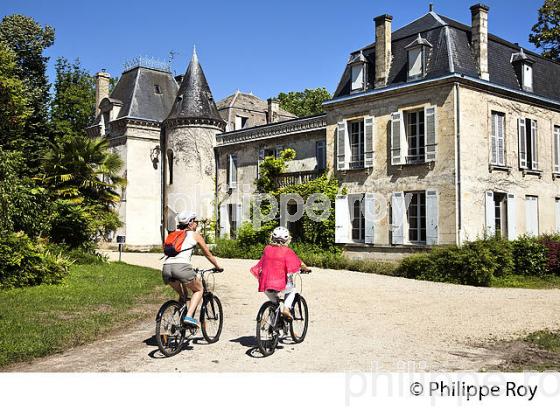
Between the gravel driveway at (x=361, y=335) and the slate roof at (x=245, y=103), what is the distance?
22765mm

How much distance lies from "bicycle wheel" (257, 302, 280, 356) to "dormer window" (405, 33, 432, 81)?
14838 mm

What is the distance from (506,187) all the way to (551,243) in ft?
9.75

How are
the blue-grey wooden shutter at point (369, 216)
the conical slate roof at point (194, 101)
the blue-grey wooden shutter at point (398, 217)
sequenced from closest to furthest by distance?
the blue-grey wooden shutter at point (398, 217), the blue-grey wooden shutter at point (369, 216), the conical slate roof at point (194, 101)

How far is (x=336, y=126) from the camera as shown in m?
22.4

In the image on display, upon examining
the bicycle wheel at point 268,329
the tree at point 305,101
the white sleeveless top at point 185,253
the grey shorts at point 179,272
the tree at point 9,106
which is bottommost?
the bicycle wheel at point 268,329

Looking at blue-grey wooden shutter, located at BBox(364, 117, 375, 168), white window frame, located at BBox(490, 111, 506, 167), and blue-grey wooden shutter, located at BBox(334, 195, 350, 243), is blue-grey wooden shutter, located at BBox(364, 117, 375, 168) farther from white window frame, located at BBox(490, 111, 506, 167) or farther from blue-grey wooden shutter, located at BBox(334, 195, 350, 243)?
white window frame, located at BBox(490, 111, 506, 167)

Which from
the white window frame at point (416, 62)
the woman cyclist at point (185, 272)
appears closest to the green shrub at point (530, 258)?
the white window frame at point (416, 62)

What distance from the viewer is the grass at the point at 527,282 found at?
15812mm

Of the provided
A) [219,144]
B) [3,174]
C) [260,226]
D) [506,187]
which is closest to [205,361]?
[3,174]

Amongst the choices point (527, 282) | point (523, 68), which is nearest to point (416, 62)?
point (523, 68)

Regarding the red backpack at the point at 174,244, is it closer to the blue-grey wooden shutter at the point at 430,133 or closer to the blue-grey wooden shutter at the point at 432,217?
the blue-grey wooden shutter at the point at 432,217

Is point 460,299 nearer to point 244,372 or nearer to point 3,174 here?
point 244,372
